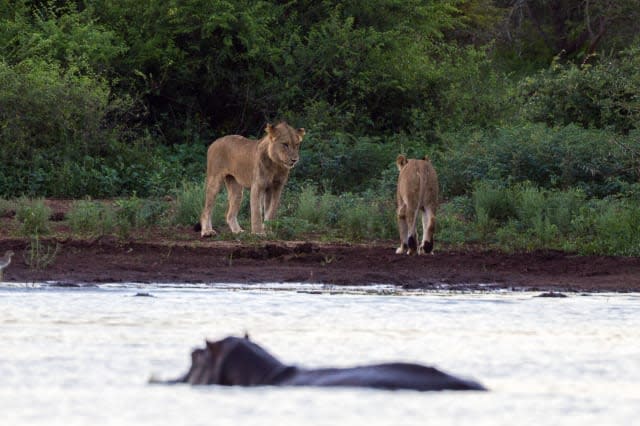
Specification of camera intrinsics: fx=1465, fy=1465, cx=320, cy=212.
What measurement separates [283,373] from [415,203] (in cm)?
799

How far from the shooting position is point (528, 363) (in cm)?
869

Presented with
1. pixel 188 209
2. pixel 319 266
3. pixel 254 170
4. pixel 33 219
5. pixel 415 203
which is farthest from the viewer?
pixel 188 209

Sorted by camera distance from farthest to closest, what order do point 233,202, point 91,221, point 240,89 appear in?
1. point 240,89
2. point 233,202
3. point 91,221

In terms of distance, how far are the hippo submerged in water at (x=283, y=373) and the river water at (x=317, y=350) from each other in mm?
76

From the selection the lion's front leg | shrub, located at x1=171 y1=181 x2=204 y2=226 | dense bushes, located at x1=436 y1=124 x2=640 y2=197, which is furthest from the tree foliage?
the lion's front leg

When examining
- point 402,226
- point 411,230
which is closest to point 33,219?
point 402,226


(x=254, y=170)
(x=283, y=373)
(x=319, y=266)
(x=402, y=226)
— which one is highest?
(x=254, y=170)

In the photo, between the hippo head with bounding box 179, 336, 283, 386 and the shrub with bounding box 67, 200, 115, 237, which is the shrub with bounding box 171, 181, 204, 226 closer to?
the shrub with bounding box 67, 200, 115, 237

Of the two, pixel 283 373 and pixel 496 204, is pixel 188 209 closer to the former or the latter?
pixel 496 204

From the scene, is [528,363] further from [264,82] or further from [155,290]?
[264,82]

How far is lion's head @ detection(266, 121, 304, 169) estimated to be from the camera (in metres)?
17.6

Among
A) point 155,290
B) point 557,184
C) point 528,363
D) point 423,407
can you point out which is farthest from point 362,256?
point 423,407

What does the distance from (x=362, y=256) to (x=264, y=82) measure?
32.2ft

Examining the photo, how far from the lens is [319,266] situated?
49.3ft
